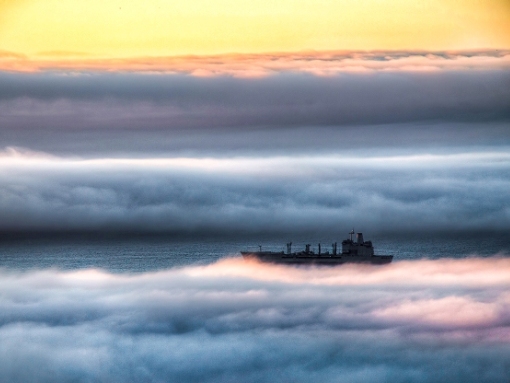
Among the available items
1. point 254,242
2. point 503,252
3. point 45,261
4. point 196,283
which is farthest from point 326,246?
point 196,283

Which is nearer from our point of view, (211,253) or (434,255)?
(434,255)

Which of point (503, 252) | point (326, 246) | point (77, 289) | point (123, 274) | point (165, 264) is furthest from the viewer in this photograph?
point (326, 246)

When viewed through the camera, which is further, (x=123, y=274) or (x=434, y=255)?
(x=434, y=255)

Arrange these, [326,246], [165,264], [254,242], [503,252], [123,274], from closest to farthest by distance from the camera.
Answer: [123,274]
[165,264]
[503,252]
[326,246]
[254,242]

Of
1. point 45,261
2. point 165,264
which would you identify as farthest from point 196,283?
point 45,261

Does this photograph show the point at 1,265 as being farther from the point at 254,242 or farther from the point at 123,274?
the point at 254,242

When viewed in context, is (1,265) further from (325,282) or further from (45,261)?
(325,282)

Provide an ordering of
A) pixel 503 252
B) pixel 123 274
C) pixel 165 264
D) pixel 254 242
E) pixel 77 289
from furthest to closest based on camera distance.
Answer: pixel 254 242 < pixel 503 252 < pixel 165 264 < pixel 123 274 < pixel 77 289

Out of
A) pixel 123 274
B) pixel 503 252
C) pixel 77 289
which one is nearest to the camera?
pixel 77 289

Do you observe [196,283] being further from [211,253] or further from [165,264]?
[211,253]
